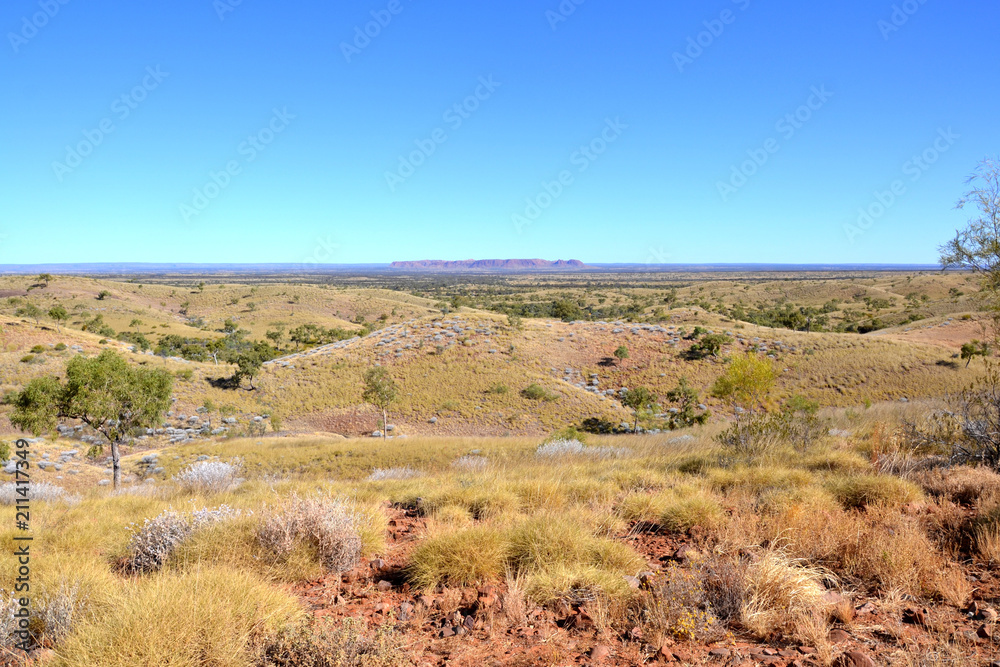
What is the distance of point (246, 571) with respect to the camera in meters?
4.29

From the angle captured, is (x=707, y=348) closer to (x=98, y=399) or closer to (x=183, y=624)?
(x=98, y=399)

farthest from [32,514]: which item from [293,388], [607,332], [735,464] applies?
[607,332]

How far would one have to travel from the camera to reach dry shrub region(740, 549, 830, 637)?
11.7 feet

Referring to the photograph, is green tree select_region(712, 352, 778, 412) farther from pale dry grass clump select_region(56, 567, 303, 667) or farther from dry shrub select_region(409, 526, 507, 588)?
pale dry grass clump select_region(56, 567, 303, 667)

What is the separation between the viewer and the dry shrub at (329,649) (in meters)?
3.05

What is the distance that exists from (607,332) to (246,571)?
35093 mm

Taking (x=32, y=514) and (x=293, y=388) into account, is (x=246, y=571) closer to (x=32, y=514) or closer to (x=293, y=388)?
(x=32, y=514)

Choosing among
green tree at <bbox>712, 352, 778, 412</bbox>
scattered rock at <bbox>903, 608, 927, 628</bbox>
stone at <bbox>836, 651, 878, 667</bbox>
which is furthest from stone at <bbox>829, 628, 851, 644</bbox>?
green tree at <bbox>712, 352, 778, 412</bbox>

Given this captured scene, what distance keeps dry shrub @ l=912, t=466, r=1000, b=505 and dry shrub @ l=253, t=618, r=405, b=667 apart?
21.1 feet

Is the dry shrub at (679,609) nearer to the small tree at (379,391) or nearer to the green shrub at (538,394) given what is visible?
the small tree at (379,391)

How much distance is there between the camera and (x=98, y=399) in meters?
14.0

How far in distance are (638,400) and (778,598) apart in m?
23.7

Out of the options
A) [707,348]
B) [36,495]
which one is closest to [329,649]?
[36,495]

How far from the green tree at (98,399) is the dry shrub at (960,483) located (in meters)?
18.7
